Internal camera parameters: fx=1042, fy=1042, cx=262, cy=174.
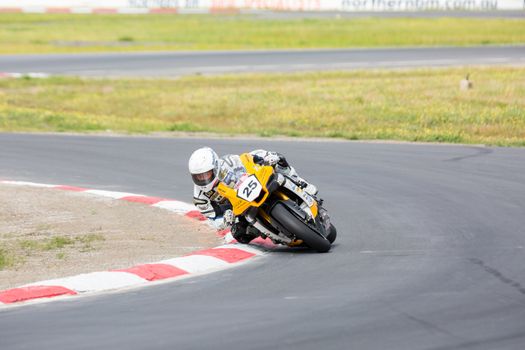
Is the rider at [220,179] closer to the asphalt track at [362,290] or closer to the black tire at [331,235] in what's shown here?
the black tire at [331,235]

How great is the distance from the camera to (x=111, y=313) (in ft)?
26.9

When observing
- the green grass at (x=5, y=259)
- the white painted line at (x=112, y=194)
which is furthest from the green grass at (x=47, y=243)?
the white painted line at (x=112, y=194)

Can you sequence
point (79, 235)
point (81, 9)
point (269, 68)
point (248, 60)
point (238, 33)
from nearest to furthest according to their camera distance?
point (79, 235)
point (269, 68)
point (248, 60)
point (238, 33)
point (81, 9)

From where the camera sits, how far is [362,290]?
8.82 meters

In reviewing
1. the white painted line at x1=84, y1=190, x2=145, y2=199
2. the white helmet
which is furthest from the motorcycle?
the white painted line at x1=84, y1=190, x2=145, y2=199

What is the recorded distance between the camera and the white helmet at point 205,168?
1102 cm

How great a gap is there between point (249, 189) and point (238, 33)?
44.1 m

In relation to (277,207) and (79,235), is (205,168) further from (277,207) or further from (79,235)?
(79,235)

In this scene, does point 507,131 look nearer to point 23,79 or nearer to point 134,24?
point 23,79

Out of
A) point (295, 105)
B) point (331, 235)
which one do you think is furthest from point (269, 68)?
point (331, 235)

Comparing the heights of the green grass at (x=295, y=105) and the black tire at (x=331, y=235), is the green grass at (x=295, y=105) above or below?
below

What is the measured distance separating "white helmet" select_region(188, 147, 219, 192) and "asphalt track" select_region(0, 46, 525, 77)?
26.4m

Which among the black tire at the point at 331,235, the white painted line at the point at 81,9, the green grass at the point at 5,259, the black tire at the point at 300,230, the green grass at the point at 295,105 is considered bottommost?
the green grass at the point at 295,105

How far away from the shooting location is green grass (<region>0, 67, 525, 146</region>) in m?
23.8
